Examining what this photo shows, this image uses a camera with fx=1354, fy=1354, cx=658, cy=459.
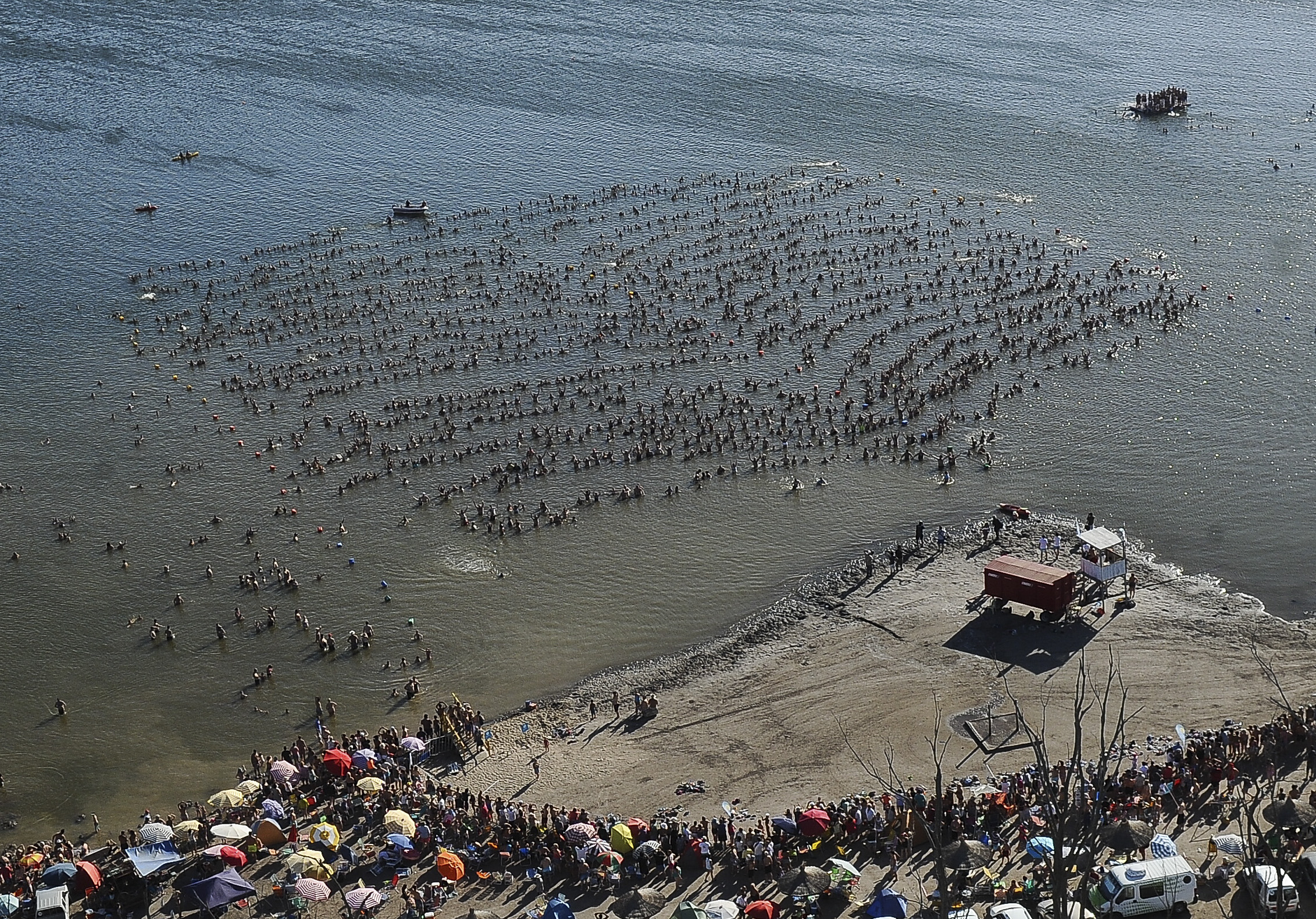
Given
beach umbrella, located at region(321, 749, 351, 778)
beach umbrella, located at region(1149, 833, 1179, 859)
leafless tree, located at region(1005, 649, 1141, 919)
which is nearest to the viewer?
leafless tree, located at region(1005, 649, 1141, 919)

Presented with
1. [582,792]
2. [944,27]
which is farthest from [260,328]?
[944,27]

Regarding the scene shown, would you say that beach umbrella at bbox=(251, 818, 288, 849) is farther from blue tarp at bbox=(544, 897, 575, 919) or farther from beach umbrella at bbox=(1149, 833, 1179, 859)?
beach umbrella at bbox=(1149, 833, 1179, 859)

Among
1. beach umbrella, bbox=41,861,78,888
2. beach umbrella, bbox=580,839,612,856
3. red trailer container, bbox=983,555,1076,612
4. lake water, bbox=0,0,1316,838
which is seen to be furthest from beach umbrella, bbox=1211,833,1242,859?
beach umbrella, bbox=41,861,78,888

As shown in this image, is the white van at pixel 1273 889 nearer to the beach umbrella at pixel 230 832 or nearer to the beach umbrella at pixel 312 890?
the beach umbrella at pixel 312 890

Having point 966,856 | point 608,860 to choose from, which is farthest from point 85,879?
point 966,856

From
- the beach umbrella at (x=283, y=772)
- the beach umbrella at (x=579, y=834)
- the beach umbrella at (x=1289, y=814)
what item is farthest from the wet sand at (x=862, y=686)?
the beach umbrella at (x=1289, y=814)

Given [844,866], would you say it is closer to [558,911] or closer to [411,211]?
[558,911]

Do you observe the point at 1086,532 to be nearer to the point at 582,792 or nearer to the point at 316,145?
the point at 582,792
